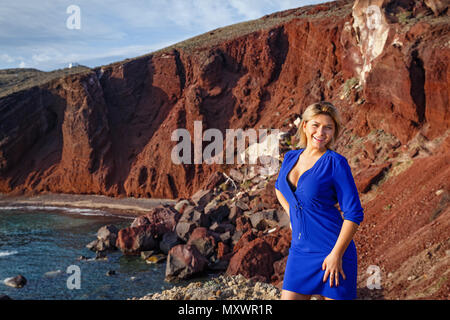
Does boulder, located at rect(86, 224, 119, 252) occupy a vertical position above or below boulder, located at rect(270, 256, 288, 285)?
below

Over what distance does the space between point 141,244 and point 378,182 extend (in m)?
10.7

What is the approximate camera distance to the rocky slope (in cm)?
953

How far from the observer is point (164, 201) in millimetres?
29672

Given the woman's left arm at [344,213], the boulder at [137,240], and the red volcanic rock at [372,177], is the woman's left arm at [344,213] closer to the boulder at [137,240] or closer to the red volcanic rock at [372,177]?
the red volcanic rock at [372,177]

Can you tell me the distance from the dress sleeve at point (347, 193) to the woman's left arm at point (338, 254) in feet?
0.17

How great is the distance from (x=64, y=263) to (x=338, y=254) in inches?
664

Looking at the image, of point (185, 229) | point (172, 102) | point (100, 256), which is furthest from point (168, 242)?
point (172, 102)

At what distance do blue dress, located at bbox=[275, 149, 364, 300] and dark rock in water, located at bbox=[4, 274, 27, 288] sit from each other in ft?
48.4

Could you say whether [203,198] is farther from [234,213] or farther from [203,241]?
[203,241]

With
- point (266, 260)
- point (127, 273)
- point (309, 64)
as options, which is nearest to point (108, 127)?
point (309, 64)

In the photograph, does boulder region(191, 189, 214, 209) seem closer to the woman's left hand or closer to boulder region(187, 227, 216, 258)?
boulder region(187, 227, 216, 258)

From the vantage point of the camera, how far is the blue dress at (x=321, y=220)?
2482mm

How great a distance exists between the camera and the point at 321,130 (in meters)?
2.69

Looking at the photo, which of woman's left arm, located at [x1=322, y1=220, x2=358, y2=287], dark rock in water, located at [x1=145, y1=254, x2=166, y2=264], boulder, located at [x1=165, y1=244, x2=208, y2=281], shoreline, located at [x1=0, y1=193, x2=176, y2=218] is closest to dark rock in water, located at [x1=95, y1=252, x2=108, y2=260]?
dark rock in water, located at [x1=145, y1=254, x2=166, y2=264]
